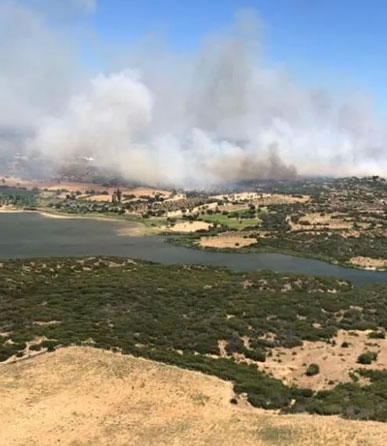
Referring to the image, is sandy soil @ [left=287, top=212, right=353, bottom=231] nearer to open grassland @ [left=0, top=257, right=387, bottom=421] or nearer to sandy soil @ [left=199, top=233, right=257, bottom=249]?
sandy soil @ [left=199, top=233, right=257, bottom=249]

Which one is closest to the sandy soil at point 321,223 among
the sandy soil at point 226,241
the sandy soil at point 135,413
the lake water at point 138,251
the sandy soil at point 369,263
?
the sandy soil at point 226,241

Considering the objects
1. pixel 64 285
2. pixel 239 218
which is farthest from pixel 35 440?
pixel 239 218

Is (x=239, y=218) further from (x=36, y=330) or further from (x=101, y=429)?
(x=101, y=429)

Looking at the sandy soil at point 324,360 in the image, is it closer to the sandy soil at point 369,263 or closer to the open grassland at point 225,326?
the open grassland at point 225,326

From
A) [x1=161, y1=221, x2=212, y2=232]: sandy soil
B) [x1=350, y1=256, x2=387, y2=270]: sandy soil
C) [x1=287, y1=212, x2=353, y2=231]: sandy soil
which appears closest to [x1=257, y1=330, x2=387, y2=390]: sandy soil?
[x1=350, y1=256, x2=387, y2=270]: sandy soil

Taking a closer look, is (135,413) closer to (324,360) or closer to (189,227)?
(324,360)

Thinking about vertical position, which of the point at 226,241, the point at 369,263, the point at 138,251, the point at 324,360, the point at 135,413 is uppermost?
the point at 135,413

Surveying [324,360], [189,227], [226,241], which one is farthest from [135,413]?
[189,227]
